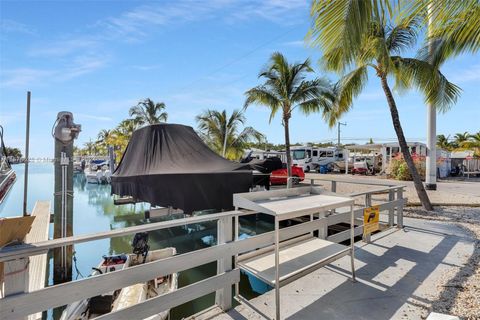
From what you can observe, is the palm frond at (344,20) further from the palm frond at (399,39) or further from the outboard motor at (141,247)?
the palm frond at (399,39)

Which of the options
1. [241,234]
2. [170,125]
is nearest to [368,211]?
[170,125]

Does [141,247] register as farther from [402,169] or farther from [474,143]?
[474,143]

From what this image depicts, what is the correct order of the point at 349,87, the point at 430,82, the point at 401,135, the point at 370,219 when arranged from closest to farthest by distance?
the point at 370,219 < the point at 430,82 < the point at 401,135 < the point at 349,87

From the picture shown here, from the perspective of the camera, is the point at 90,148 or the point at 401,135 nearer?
the point at 401,135

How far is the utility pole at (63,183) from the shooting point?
5.10 meters

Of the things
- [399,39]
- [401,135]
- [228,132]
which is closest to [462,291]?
[401,135]

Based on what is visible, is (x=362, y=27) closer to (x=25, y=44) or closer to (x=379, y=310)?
(x=379, y=310)

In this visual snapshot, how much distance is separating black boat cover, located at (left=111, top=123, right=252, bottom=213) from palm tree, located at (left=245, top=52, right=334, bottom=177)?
641 cm

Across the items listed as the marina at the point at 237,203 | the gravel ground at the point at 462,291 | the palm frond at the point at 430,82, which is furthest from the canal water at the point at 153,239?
the palm frond at the point at 430,82

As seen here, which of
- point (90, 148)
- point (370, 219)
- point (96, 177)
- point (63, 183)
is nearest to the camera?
point (370, 219)

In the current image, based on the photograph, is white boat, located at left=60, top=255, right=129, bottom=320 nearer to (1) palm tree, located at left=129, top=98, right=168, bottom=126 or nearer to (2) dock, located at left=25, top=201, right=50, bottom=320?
(2) dock, located at left=25, top=201, right=50, bottom=320

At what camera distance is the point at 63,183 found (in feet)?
17.0

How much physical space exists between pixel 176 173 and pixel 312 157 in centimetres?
2359

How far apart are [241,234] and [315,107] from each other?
6.00 metres
